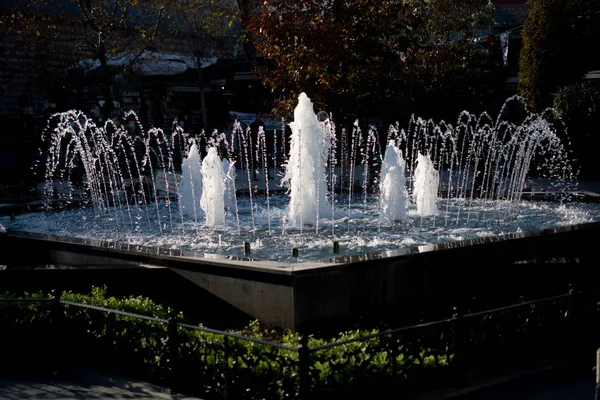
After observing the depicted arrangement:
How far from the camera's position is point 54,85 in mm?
24625

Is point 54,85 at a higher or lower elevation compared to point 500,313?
higher

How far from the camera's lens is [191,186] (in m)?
15.3

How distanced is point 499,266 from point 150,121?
77.0 feet

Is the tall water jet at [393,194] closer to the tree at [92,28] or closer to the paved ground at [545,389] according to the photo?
the paved ground at [545,389]

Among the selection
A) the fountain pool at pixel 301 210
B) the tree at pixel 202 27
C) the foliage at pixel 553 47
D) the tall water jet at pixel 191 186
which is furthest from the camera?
the tree at pixel 202 27

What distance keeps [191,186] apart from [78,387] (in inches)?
370

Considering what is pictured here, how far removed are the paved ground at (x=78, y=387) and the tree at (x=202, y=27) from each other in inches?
766

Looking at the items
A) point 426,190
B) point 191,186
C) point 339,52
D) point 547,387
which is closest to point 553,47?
point 339,52

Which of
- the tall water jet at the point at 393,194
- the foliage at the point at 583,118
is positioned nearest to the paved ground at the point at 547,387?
the tall water jet at the point at 393,194

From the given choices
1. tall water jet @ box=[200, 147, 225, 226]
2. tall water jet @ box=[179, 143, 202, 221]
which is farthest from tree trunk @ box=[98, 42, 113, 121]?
tall water jet @ box=[200, 147, 225, 226]

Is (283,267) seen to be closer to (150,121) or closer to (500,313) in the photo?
(500,313)

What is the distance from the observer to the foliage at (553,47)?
22594mm

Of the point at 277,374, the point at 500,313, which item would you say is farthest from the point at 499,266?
the point at 277,374

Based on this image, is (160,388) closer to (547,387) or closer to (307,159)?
(547,387)
